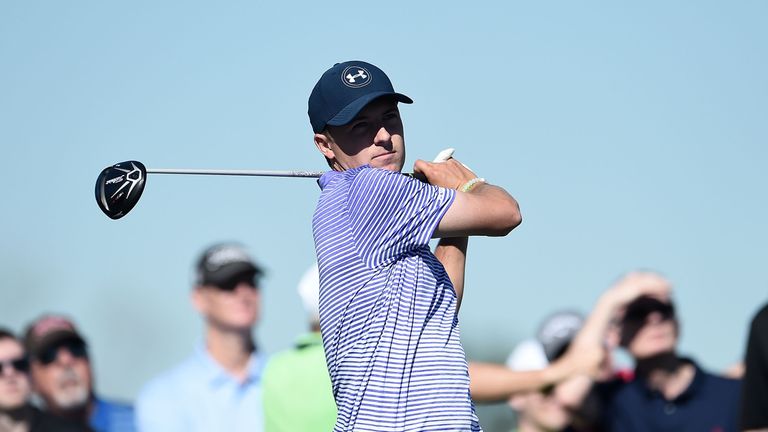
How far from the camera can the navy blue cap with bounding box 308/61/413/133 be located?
184 inches

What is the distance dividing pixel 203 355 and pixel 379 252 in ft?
12.0

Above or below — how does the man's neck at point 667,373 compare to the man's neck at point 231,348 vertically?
below

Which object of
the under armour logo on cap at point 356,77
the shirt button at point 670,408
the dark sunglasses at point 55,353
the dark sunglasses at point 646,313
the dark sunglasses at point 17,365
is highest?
the under armour logo on cap at point 356,77

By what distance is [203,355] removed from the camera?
786cm

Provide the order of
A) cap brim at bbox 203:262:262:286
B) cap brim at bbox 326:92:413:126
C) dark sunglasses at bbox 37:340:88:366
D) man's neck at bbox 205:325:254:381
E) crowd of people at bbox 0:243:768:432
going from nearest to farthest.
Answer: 1. cap brim at bbox 326:92:413:126
2. crowd of people at bbox 0:243:768:432
3. man's neck at bbox 205:325:254:381
4. cap brim at bbox 203:262:262:286
5. dark sunglasses at bbox 37:340:88:366

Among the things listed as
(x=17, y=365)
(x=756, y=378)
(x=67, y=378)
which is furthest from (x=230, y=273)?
(x=756, y=378)

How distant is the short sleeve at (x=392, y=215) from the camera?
4.41 metres

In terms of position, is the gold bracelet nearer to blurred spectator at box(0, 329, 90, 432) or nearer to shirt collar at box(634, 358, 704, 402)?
shirt collar at box(634, 358, 704, 402)

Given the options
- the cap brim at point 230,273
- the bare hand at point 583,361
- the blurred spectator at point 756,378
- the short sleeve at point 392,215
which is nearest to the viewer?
the blurred spectator at point 756,378

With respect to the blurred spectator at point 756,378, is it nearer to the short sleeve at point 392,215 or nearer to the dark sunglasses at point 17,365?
the short sleeve at point 392,215

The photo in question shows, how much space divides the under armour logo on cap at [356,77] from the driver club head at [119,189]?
3.01 ft

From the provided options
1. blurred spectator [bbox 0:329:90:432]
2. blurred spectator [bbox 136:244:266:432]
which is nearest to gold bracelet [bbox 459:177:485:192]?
blurred spectator [bbox 136:244:266:432]

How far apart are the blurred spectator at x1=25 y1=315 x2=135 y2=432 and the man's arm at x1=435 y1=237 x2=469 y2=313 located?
381 centimetres

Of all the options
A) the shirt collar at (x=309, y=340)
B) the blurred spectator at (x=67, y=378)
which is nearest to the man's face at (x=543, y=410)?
the shirt collar at (x=309, y=340)
